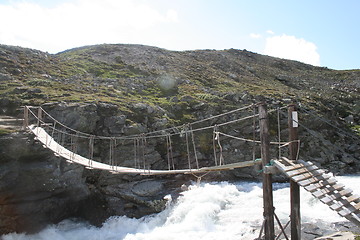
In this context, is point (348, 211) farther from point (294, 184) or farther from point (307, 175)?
point (294, 184)

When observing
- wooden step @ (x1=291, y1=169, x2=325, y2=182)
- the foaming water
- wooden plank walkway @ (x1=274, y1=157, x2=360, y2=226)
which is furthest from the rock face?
wooden step @ (x1=291, y1=169, x2=325, y2=182)

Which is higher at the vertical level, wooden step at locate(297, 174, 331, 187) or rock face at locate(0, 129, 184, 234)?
wooden step at locate(297, 174, 331, 187)

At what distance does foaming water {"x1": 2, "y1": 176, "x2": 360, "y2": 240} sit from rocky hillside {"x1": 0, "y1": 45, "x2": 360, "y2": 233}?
873 mm

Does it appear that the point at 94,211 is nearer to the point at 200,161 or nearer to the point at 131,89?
the point at 200,161

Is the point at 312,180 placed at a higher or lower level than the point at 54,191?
higher

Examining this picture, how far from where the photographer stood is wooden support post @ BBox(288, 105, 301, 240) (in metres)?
6.98

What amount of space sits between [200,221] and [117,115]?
356 inches

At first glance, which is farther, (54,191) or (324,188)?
(54,191)

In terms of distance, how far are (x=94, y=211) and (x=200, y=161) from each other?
25.0 ft

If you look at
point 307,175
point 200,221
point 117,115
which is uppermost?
point 117,115

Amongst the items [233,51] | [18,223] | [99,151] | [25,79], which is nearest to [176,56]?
[233,51]

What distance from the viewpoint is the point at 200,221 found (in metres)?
11.5

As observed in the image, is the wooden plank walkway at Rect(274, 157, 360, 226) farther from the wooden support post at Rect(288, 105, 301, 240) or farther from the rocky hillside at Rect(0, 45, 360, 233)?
the rocky hillside at Rect(0, 45, 360, 233)

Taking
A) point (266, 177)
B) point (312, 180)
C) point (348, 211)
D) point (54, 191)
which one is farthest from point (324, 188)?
point (54, 191)
